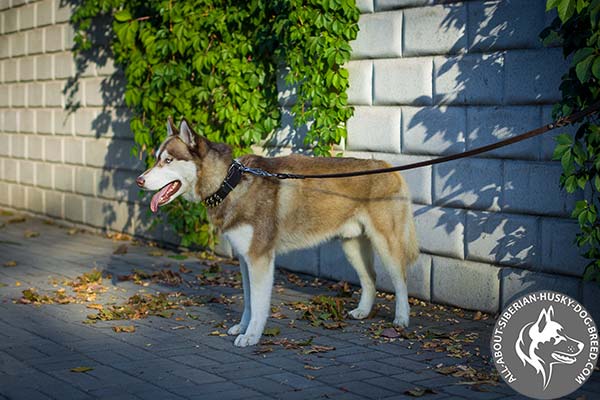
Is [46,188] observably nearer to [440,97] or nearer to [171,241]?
[171,241]

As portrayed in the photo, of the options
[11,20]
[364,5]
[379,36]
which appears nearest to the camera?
[379,36]

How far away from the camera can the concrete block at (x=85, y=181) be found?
12.1 m

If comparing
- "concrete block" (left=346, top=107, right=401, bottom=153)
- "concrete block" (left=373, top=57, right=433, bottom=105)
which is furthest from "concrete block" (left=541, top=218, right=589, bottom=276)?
"concrete block" (left=346, top=107, right=401, bottom=153)

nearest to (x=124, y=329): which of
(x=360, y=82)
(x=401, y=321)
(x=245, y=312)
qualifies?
(x=245, y=312)

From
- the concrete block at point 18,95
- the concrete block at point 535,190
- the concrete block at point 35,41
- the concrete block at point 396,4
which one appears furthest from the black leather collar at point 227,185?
the concrete block at point 18,95

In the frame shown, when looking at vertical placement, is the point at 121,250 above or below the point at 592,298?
below

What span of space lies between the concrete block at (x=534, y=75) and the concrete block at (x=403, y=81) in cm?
85

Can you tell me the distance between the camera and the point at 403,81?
25.4 feet

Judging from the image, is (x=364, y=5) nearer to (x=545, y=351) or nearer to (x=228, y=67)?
(x=228, y=67)

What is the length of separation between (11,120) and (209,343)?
940 cm

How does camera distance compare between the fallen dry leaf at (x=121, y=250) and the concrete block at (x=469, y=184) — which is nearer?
the concrete block at (x=469, y=184)

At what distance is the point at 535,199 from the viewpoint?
670cm

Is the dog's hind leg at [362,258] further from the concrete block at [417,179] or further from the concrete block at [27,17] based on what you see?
the concrete block at [27,17]

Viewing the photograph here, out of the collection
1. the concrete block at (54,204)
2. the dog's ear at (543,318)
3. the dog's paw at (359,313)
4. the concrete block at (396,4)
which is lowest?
the dog's paw at (359,313)
